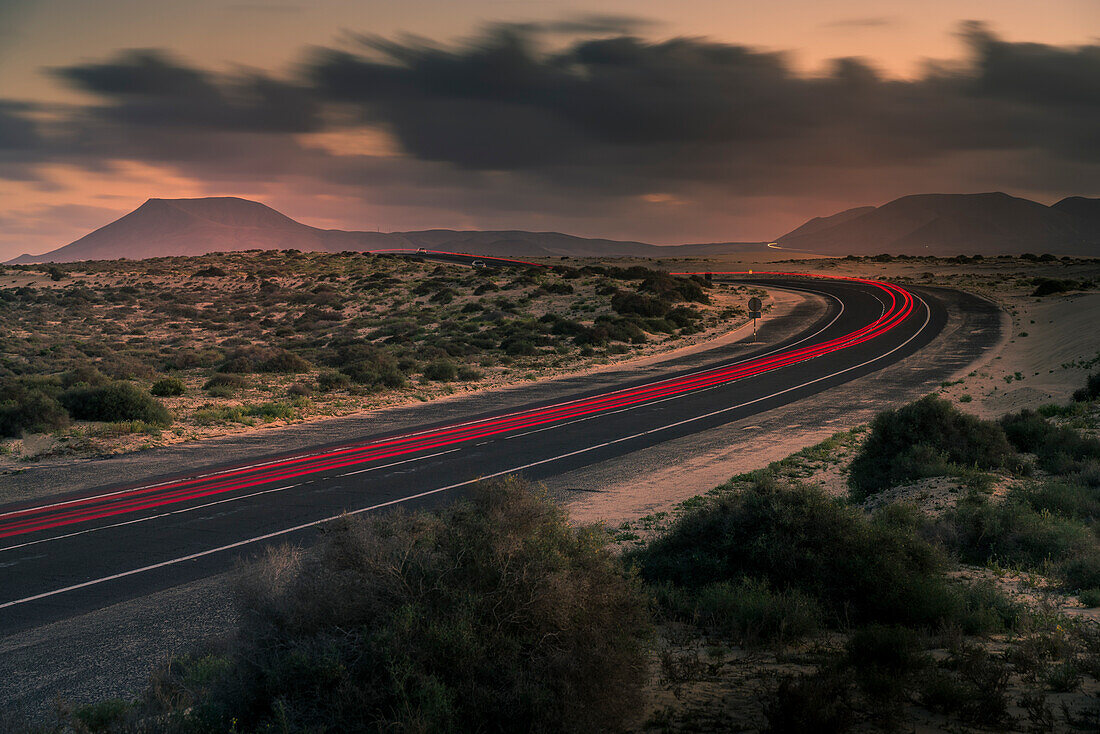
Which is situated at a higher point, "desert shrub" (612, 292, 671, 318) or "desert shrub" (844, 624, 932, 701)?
"desert shrub" (612, 292, 671, 318)

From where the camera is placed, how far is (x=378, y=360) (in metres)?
33.2

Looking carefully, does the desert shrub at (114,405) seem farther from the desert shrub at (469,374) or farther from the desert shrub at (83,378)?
the desert shrub at (469,374)

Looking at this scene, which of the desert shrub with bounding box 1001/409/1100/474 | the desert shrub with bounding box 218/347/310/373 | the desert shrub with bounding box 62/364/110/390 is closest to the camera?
the desert shrub with bounding box 1001/409/1100/474

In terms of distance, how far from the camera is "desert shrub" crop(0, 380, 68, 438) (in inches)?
827

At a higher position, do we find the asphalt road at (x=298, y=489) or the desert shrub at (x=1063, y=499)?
the desert shrub at (x=1063, y=499)

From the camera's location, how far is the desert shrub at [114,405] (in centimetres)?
2255

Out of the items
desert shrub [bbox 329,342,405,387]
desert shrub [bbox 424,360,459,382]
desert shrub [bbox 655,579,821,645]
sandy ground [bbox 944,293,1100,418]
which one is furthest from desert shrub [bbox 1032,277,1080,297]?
desert shrub [bbox 655,579,821,645]

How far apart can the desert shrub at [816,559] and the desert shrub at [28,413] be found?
19.0 metres

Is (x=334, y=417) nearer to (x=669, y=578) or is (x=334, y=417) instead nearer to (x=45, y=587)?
(x=45, y=587)

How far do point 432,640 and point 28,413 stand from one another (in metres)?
21.3

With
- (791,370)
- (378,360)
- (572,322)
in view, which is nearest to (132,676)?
(378,360)

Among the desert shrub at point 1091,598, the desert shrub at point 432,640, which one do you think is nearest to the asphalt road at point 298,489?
the desert shrub at point 432,640

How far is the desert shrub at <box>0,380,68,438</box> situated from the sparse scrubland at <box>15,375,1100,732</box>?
57.3 feet

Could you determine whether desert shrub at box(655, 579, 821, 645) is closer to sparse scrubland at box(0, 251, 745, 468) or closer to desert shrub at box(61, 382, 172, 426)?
sparse scrubland at box(0, 251, 745, 468)
